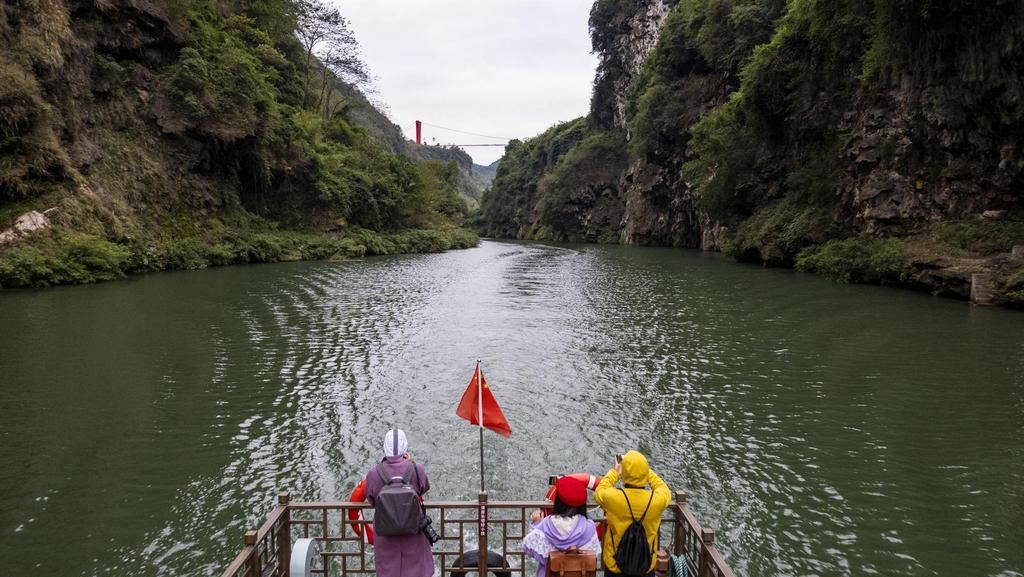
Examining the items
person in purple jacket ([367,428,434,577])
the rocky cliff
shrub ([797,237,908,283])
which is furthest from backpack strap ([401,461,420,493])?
shrub ([797,237,908,283])

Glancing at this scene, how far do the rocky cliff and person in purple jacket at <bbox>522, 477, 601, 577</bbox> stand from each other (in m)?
20.7

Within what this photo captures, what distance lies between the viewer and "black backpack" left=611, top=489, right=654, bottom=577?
163 inches

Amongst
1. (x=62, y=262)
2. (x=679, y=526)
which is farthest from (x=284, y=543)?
(x=62, y=262)

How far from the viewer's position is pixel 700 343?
609 inches

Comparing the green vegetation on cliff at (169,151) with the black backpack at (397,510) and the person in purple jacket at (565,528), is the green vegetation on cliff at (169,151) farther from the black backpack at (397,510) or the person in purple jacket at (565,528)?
the person in purple jacket at (565,528)

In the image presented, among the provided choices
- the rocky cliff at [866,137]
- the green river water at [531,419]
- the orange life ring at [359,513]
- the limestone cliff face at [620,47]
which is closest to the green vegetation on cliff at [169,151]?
the green river water at [531,419]

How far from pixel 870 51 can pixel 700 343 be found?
18942mm

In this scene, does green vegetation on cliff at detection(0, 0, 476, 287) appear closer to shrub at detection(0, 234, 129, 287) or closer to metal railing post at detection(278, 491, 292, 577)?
shrub at detection(0, 234, 129, 287)

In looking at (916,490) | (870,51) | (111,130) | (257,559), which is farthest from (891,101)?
(111,130)

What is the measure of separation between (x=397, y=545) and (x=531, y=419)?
18.9 feet

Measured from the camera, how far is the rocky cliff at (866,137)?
2073cm

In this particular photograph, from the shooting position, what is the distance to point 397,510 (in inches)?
168

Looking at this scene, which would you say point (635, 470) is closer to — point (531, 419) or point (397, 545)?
point (397, 545)

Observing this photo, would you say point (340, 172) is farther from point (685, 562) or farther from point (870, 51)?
point (685, 562)
